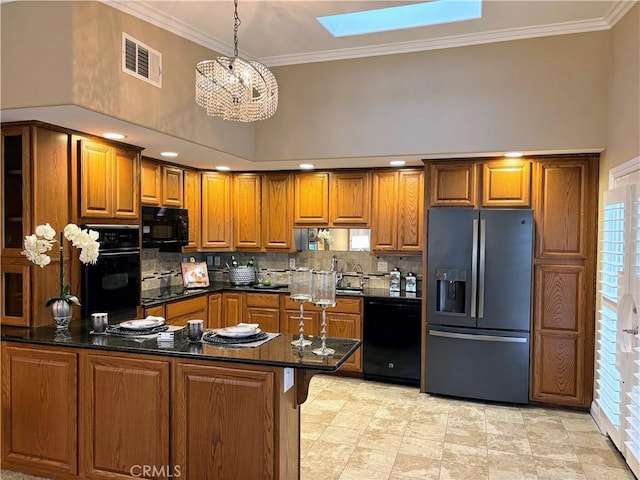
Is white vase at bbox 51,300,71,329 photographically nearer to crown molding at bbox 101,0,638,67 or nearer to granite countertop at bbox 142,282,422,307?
granite countertop at bbox 142,282,422,307

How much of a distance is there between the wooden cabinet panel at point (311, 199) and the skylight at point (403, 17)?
5.63ft

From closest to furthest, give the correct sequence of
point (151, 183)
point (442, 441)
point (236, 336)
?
point (236, 336), point (442, 441), point (151, 183)

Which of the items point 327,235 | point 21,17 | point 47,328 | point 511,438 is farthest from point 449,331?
point 21,17

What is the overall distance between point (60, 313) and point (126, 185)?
1.23 meters

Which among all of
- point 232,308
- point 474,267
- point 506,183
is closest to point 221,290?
point 232,308

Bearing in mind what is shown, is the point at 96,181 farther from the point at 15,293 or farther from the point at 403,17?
the point at 403,17

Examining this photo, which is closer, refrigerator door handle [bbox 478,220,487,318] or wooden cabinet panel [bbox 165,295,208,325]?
refrigerator door handle [bbox 478,220,487,318]

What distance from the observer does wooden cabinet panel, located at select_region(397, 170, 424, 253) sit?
16.0 feet

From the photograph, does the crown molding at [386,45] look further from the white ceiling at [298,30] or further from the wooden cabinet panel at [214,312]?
the wooden cabinet panel at [214,312]

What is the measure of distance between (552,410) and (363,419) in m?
1.74

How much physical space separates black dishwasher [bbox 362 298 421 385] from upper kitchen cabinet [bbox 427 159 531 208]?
108 centimetres

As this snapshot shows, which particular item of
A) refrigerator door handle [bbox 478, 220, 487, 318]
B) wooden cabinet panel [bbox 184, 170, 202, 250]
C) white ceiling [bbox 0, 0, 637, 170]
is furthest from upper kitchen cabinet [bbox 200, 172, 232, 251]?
refrigerator door handle [bbox 478, 220, 487, 318]

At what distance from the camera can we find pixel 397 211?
4.96 meters

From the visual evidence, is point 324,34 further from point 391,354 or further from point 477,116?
point 391,354
